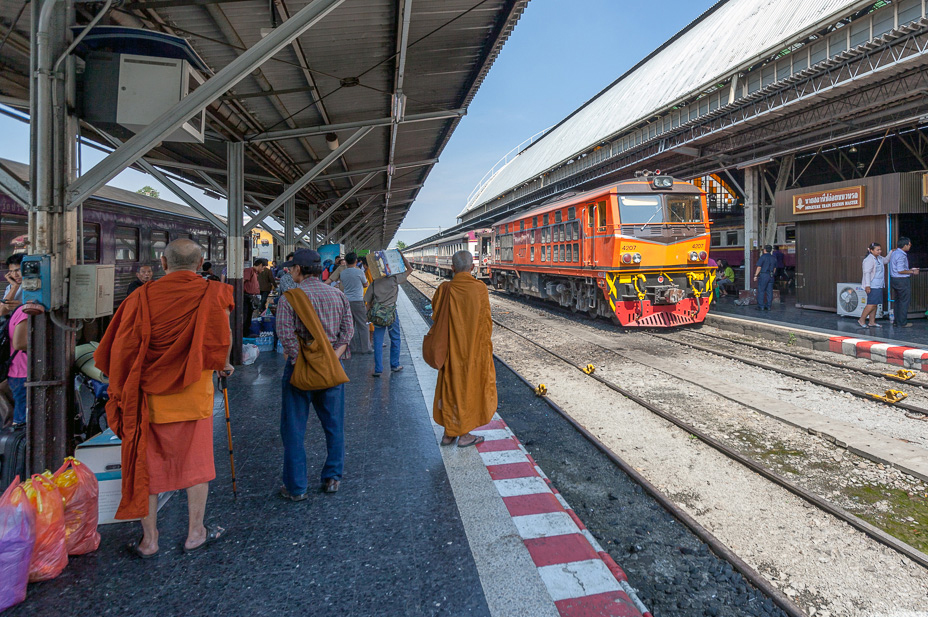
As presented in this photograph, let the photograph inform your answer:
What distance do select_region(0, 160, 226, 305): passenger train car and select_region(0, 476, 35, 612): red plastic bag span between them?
18.7ft

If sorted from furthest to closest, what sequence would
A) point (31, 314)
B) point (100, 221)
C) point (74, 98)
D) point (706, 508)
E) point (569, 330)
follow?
1. point (569, 330)
2. point (100, 221)
3. point (706, 508)
4. point (74, 98)
5. point (31, 314)

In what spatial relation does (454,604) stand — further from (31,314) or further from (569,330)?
(569,330)

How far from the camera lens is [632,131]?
2086cm

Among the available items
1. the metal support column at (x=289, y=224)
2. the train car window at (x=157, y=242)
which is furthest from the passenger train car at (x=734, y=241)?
the train car window at (x=157, y=242)

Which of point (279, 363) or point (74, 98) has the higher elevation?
point (74, 98)

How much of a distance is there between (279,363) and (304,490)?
189 inches

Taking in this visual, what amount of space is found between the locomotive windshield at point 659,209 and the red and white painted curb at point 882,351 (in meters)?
3.72

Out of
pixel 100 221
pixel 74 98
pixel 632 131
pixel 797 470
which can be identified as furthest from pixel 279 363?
pixel 632 131

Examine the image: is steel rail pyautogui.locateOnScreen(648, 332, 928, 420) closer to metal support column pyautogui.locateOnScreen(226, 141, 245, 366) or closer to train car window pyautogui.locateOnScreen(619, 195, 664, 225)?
train car window pyautogui.locateOnScreen(619, 195, 664, 225)

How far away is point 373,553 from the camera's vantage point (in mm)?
2859

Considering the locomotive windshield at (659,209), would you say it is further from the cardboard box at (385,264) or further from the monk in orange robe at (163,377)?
the monk in orange robe at (163,377)

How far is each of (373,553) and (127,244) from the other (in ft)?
32.3

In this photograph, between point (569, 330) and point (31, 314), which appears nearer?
point (31, 314)

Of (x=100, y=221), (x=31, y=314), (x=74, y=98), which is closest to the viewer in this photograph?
(x=31, y=314)
